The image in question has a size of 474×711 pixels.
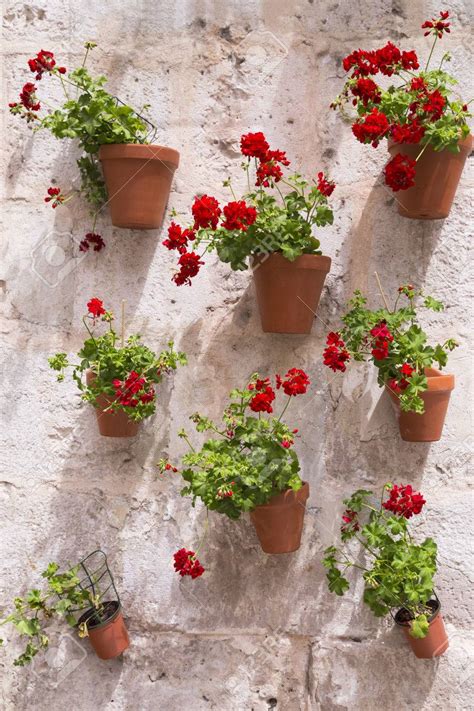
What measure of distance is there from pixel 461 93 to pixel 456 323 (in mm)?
790

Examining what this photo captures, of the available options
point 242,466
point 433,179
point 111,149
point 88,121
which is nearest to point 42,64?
point 88,121

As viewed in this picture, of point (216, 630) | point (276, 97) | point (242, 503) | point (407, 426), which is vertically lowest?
point (216, 630)

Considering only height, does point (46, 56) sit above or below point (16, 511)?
above

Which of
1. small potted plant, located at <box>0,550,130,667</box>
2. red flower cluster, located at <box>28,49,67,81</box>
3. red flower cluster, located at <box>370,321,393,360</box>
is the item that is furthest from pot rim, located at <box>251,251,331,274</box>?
small potted plant, located at <box>0,550,130,667</box>

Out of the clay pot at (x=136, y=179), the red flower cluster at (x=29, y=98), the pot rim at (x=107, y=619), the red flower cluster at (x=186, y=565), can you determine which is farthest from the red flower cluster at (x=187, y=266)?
the pot rim at (x=107, y=619)

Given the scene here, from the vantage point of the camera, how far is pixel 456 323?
251 cm

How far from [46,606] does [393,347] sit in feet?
4.70

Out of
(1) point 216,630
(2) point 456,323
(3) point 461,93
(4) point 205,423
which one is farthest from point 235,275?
(1) point 216,630

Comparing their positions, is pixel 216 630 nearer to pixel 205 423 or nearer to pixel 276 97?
pixel 205 423

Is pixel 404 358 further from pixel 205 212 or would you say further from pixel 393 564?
pixel 205 212

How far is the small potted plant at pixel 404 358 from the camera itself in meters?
2.20

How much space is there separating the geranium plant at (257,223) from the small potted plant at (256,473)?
1.27 feet

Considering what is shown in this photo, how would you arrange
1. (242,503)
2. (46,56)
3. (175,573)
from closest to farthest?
(242,503) → (46,56) → (175,573)

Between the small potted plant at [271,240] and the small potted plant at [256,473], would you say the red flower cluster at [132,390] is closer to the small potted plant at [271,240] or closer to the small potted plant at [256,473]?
the small potted plant at [256,473]
